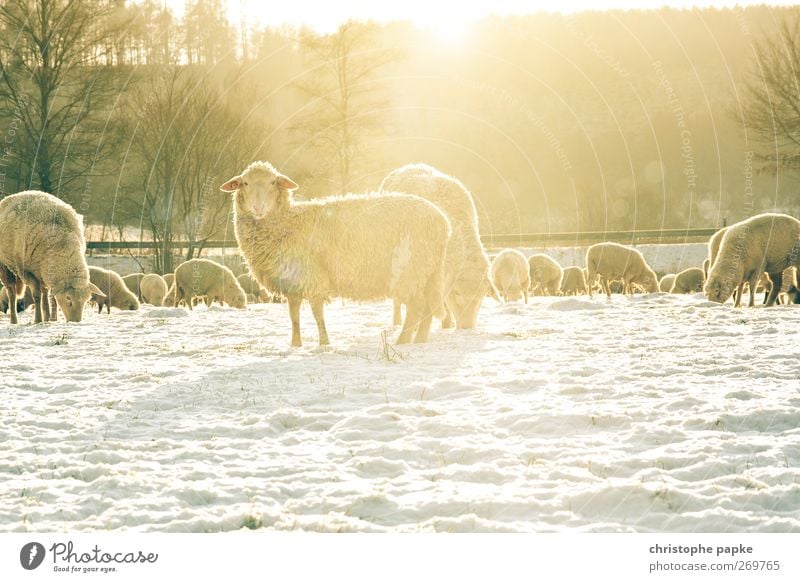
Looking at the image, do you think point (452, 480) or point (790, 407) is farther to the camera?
point (790, 407)

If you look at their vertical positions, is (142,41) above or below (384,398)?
above

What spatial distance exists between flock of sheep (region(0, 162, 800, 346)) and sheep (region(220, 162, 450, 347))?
12 millimetres

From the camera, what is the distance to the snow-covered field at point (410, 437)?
3713 mm

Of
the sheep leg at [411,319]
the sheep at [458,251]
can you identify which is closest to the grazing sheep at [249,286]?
the sheep at [458,251]

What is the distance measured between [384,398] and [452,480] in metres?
1.96

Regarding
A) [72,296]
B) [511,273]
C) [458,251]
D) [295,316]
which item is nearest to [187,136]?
[511,273]

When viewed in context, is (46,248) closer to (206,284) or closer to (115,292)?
(115,292)

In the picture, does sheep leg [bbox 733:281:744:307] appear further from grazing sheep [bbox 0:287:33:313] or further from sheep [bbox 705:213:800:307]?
grazing sheep [bbox 0:287:33:313]

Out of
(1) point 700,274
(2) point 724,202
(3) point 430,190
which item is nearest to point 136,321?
(3) point 430,190

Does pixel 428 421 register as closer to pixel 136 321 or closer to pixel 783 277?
pixel 136 321

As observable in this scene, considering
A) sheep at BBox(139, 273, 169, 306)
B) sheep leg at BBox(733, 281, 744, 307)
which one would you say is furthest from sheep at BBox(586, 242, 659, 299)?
sheep at BBox(139, 273, 169, 306)

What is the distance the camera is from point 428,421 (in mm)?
5215

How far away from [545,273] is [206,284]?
10.9 metres

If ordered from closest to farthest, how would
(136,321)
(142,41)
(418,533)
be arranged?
1. (418,533)
2. (136,321)
3. (142,41)
